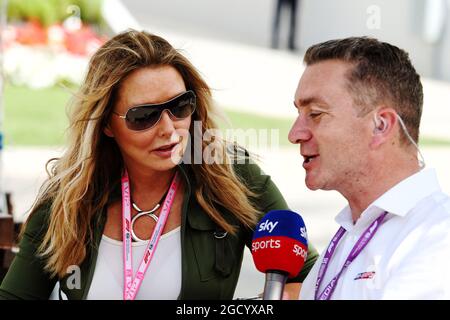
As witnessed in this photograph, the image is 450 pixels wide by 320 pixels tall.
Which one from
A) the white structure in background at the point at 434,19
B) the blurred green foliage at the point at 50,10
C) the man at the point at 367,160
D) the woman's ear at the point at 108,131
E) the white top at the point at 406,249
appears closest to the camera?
the white top at the point at 406,249

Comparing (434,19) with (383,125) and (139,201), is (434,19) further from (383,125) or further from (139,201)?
(383,125)

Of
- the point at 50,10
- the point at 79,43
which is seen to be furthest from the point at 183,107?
the point at 50,10

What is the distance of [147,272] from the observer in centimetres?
288

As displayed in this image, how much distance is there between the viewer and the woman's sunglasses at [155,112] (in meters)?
2.84

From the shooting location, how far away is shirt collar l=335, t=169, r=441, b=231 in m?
2.23

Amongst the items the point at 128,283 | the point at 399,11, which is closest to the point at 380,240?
the point at 128,283

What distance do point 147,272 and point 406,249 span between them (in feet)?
3.38

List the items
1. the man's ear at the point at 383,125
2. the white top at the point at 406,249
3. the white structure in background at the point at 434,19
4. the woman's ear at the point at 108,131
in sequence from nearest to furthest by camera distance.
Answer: the white top at the point at 406,249 < the man's ear at the point at 383,125 < the woman's ear at the point at 108,131 < the white structure in background at the point at 434,19

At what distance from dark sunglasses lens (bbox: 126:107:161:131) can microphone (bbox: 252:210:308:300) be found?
0.61 meters

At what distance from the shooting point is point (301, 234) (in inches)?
94.8

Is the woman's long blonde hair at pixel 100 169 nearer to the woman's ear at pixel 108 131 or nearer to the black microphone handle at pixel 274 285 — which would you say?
the woman's ear at pixel 108 131

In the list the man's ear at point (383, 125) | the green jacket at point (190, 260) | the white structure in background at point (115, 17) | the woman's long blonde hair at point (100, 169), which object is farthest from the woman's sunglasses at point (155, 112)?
the white structure in background at point (115, 17)

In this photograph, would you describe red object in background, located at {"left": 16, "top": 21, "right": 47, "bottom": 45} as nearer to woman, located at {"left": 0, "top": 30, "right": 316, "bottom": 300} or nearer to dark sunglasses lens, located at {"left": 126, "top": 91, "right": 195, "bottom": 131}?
woman, located at {"left": 0, "top": 30, "right": 316, "bottom": 300}

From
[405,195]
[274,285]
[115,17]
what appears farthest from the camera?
[115,17]
